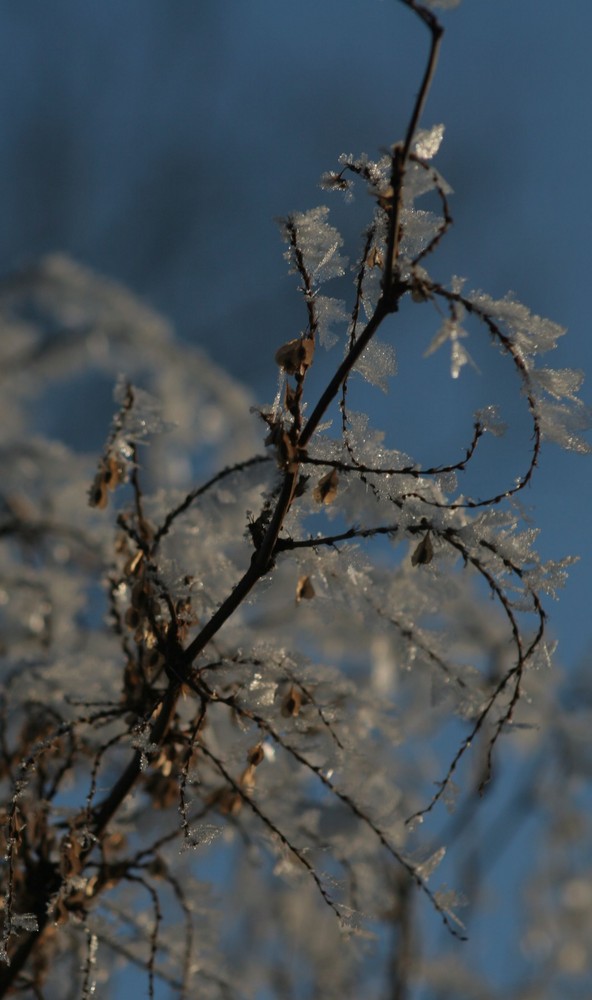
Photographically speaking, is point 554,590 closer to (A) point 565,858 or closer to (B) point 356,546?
(B) point 356,546

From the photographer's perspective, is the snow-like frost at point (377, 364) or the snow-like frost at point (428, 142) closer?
the snow-like frost at point (428, 142)

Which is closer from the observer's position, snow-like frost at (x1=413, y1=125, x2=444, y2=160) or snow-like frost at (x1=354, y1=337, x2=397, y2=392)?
snow-like frost at (x1=413, y1=125, x2=444, y2=160)

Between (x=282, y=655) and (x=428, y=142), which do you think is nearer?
(x=428, y=142)

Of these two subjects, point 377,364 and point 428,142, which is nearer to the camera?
point 428,142

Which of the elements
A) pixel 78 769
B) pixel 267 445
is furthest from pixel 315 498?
pixel 78 769

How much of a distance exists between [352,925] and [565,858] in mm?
5232

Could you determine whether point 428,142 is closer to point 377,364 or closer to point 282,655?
point 377,364

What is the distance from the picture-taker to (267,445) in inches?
53.5

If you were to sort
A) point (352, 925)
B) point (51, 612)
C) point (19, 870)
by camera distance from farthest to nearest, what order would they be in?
point (51, 612)
point (19, 870)
point (352, 925)

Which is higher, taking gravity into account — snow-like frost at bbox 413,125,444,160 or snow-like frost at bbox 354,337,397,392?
snow-like frost at bbox 413,125,444,160

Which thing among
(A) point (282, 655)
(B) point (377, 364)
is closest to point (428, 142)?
(B) point (377, 364)

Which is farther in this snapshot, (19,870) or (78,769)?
(78,769)

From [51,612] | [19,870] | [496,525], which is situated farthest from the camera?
[51,612]

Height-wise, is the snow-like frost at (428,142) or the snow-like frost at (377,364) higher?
the snow-like frost at (428,142)
